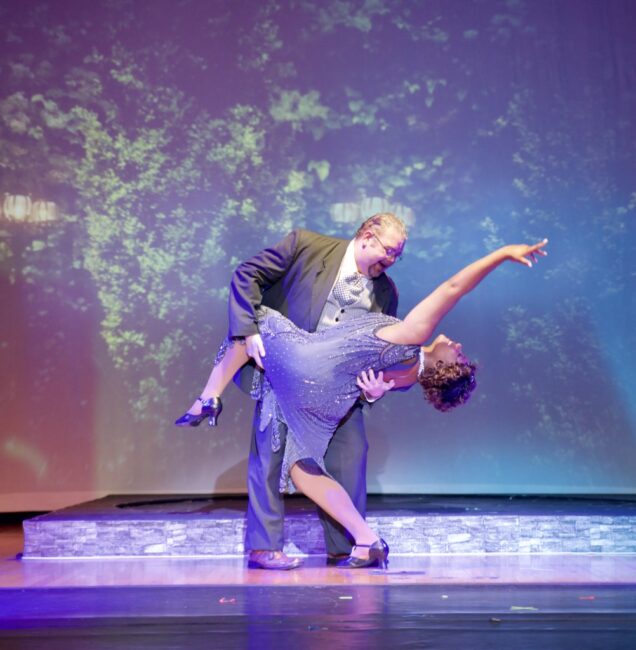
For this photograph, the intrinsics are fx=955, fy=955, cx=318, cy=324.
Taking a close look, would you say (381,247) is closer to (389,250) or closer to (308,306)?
A: (389,250)

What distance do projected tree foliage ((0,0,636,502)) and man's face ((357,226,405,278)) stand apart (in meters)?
1.54

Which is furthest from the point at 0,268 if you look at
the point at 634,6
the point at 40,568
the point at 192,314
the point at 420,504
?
the point at 634,6

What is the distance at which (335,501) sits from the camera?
337 centimetres

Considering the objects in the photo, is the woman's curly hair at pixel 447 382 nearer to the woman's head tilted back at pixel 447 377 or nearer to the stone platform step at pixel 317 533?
the woman's head tilted back at pixel 447 377

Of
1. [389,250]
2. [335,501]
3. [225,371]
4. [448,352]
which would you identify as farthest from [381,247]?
[335,501]

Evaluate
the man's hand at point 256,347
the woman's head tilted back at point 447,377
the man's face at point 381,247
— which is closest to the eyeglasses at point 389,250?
the man's face at point 381,247

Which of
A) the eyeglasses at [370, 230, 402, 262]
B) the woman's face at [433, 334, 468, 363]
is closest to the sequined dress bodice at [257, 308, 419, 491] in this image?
the woman's face at [433, 334, 468, 363]

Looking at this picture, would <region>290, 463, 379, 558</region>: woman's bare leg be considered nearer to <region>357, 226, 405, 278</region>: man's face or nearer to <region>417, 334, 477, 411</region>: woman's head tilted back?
<region>417, 334, 477, 411</region>: woman's head tilted back

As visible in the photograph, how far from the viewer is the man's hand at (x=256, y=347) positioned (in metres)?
3.29

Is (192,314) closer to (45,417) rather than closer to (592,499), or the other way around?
(45,417)

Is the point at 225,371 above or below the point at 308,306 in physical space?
below

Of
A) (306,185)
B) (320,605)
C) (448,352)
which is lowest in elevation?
(320,605)

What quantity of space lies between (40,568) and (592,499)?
2574 millimetres

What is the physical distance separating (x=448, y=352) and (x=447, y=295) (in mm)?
366
